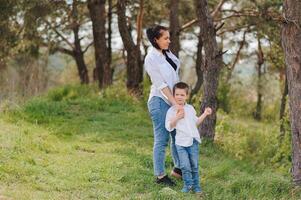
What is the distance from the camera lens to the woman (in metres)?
6.71

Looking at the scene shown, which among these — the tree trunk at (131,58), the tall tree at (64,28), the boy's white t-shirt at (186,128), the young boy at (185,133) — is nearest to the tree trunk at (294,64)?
the young boy at (185,133)

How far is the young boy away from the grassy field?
0.20m

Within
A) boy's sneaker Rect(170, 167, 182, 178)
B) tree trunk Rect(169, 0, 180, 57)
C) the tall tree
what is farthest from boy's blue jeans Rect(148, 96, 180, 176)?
the tall tree

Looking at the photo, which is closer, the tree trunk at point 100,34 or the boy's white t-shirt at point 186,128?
the boy's white t-shirt at point 186,128

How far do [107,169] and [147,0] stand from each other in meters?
11.0

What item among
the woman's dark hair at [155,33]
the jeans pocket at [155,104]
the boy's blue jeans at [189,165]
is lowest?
the boy's blue jeans at [189,165]

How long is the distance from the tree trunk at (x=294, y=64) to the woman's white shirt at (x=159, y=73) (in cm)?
151

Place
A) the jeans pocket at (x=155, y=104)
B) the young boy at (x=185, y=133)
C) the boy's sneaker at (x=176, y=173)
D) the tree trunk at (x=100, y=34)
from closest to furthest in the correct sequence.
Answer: the young boy at (x=185, y=133), the jeans pocket at (x=155, y=104), the boy's sneaker at (x=176, y=173), the tree trunk at (x=100, y=34)

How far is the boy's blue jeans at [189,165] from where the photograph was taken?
6.55m

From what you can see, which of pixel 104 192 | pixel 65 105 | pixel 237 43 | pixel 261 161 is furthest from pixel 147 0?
pixel 104 192

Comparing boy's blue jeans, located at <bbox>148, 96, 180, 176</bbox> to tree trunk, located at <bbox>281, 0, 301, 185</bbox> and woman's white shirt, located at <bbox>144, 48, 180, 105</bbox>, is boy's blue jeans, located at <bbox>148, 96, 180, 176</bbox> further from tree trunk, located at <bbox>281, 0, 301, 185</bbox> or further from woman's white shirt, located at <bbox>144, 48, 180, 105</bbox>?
tree trunk, located at <bbox>281, 0, 301, 185</bbox>

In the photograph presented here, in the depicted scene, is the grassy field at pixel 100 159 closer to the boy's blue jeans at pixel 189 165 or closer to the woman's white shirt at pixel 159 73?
the boy's blue jeans at pixel 189 165

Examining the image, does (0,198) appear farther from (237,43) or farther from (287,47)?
(237,43)

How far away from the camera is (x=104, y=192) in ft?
21.5
